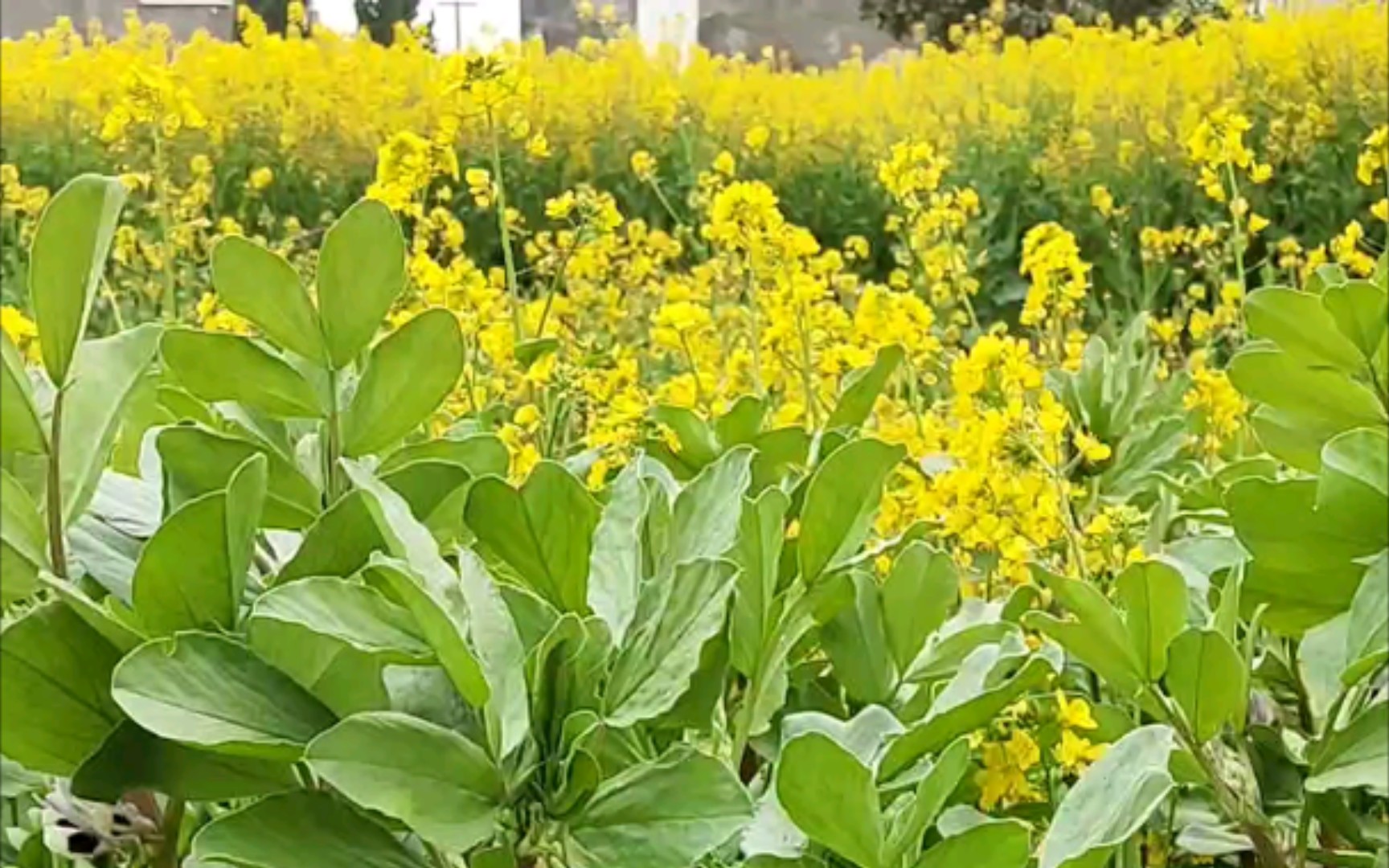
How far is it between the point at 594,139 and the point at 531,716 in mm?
4084

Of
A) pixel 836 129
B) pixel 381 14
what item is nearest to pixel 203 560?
pixel 836 129

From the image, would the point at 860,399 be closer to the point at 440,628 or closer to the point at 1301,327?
the point at 1301,327

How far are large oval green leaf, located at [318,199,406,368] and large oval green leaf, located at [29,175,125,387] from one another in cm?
4

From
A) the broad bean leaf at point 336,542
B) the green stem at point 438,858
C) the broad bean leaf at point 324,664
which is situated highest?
the broad bean leaf at point 336,542

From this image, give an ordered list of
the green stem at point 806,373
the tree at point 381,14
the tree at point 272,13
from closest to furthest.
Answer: the green stem at point 806,373
the tree at point 381,14
the tree at point 272,13

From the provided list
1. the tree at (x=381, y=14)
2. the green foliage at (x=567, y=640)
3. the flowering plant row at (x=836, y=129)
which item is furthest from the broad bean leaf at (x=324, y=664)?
the tree at (x=381, y=14)

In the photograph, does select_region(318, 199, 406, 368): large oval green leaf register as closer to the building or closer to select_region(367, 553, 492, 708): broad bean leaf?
select_region(367, 553, 492, 708): broad bean leaf

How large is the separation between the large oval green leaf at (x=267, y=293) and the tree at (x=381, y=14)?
20.5ft

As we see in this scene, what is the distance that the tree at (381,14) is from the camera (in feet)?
21.1

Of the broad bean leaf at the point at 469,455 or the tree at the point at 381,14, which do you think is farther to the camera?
the tree at the point at 381,14

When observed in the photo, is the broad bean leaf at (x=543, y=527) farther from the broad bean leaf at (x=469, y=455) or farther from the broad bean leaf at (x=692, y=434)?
the broad bean leaf at (x=692, y=434)

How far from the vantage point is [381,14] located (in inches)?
257

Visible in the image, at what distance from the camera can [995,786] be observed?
0.43 meters

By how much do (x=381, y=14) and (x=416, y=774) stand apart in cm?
651
